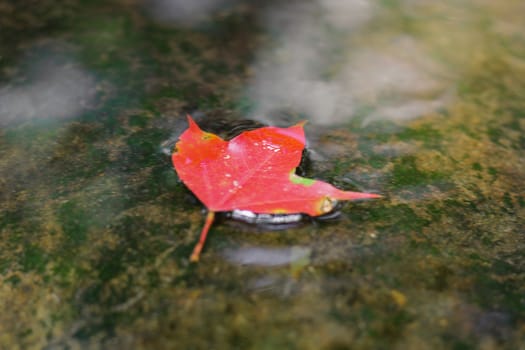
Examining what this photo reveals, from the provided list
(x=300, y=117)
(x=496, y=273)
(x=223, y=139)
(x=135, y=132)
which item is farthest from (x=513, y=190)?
(x=135, y=132)

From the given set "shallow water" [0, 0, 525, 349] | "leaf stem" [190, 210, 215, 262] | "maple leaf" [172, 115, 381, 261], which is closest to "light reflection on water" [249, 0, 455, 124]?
"shallow water" [0, 0, 525, 349]

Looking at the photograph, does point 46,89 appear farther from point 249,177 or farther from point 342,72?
point 342,72

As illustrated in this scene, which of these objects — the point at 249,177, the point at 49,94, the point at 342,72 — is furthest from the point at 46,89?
the point at 342,72

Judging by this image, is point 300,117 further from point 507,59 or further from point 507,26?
point 507,26

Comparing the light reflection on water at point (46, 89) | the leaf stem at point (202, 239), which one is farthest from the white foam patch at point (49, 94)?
the leaf stem at point (202, 239)

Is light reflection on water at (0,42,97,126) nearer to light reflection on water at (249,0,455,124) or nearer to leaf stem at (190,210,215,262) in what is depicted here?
light reflection on water at (249,0,455,124)

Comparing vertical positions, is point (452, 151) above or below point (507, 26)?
below

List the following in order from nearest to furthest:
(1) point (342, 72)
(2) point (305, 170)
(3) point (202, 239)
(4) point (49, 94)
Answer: (3) point (202, 239) → (2) point (305, 170) → (4) point (49, 94) → (1) point (342, 72)
